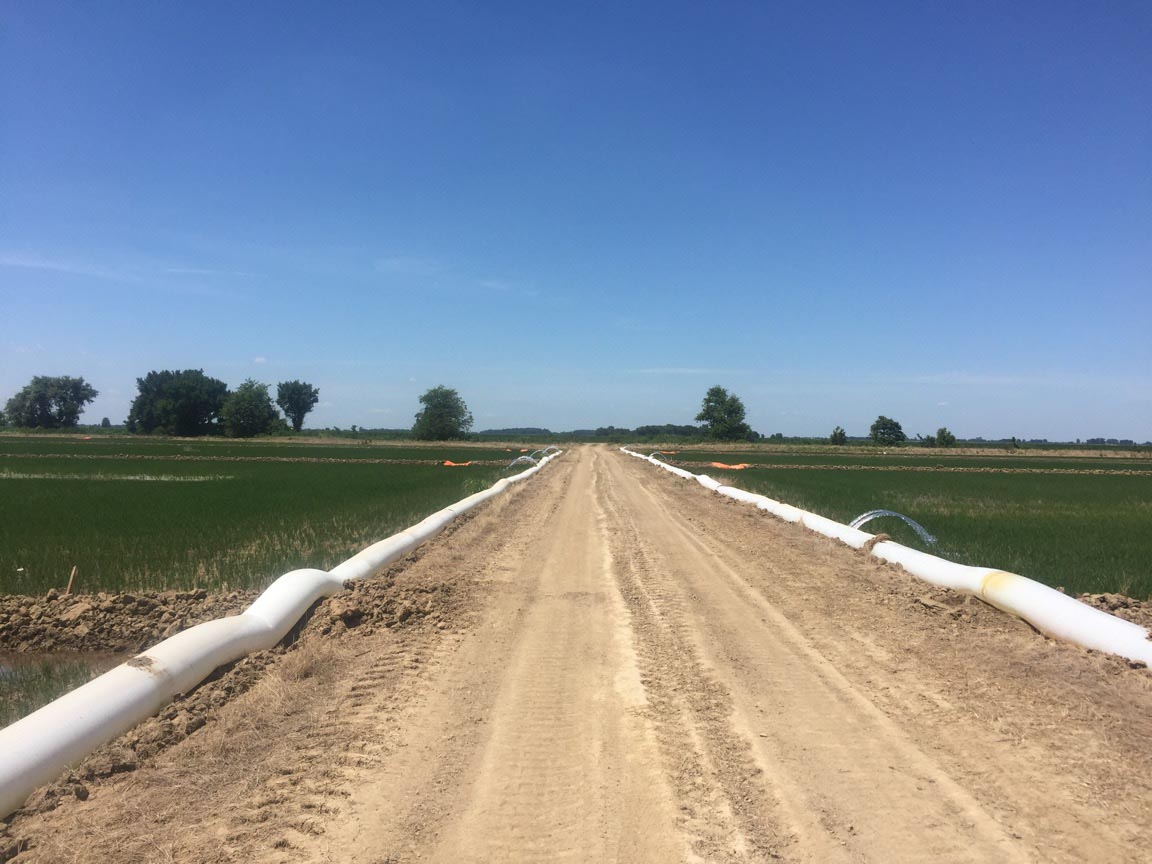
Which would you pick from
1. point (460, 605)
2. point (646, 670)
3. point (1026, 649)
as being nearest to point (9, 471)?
point (460, 605)

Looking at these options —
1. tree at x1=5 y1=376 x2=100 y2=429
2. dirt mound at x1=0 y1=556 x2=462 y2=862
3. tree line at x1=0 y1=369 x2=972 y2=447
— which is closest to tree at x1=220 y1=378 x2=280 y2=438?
tree line at x1=0 y1=369 x2=972 y2=447

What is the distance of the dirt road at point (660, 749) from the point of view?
3.48 metres

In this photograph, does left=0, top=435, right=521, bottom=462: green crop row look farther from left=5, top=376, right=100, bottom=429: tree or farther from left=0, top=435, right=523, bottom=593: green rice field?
left=5, top=376, right=100, bottom=429: tree

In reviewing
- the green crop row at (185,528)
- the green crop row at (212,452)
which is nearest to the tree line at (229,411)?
the green crop row at (212,452)

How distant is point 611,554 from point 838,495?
51.5 feet

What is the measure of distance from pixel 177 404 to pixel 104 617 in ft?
399

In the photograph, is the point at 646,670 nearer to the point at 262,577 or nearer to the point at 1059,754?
the point at 1059,754

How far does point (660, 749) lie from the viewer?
445 centimetres

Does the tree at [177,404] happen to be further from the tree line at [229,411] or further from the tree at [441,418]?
the tree at [441,418]

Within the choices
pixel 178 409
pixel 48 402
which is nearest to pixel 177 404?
pixel 178 409

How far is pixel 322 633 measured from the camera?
7.18 meters

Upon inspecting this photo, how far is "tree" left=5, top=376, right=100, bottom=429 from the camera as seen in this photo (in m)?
126

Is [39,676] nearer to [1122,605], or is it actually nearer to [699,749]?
[699,749]

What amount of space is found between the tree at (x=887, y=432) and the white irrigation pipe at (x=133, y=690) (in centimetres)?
13890
